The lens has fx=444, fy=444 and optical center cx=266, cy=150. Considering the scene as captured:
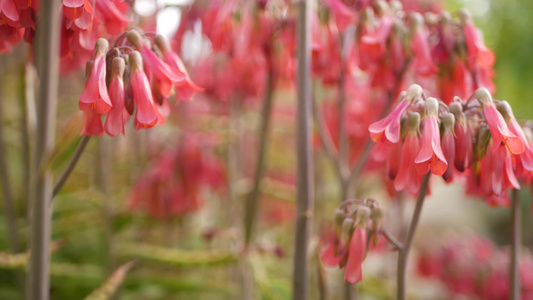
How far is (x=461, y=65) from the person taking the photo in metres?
0.73

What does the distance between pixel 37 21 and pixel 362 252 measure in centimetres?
51

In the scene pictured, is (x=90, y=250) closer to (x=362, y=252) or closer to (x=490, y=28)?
(x=362, y=252)

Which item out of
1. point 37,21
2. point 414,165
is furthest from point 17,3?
point 414,165

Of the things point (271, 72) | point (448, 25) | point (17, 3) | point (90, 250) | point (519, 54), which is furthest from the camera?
point (519, 54)

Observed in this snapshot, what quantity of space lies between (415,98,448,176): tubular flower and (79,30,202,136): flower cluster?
30cm

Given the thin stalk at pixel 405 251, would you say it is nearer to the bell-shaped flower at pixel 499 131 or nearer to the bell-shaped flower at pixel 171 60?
the bell-shaped flower at pixel 499 131

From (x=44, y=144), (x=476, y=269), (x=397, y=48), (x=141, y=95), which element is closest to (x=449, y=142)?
(x=397, y=48)

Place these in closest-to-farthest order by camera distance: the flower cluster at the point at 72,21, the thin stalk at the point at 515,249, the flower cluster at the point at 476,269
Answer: the flower cluster at the point at 72,21 → the thin stalk at the point at 515,249 → the flower cluster at the point at 476,269

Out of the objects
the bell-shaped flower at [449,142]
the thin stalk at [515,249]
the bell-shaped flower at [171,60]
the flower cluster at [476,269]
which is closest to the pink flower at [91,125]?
the bell-shaped flower at [171,60]

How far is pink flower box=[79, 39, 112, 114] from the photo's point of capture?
472 mm

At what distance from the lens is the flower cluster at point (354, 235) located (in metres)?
0.56

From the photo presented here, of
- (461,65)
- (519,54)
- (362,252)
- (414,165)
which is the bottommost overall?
(362,252)

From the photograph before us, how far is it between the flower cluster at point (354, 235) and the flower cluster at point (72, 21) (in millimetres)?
384

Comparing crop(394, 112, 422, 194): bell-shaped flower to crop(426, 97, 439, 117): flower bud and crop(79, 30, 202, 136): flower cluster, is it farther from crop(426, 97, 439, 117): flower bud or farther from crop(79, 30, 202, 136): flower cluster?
crop(79, 30, 202, 136): flower cluster
